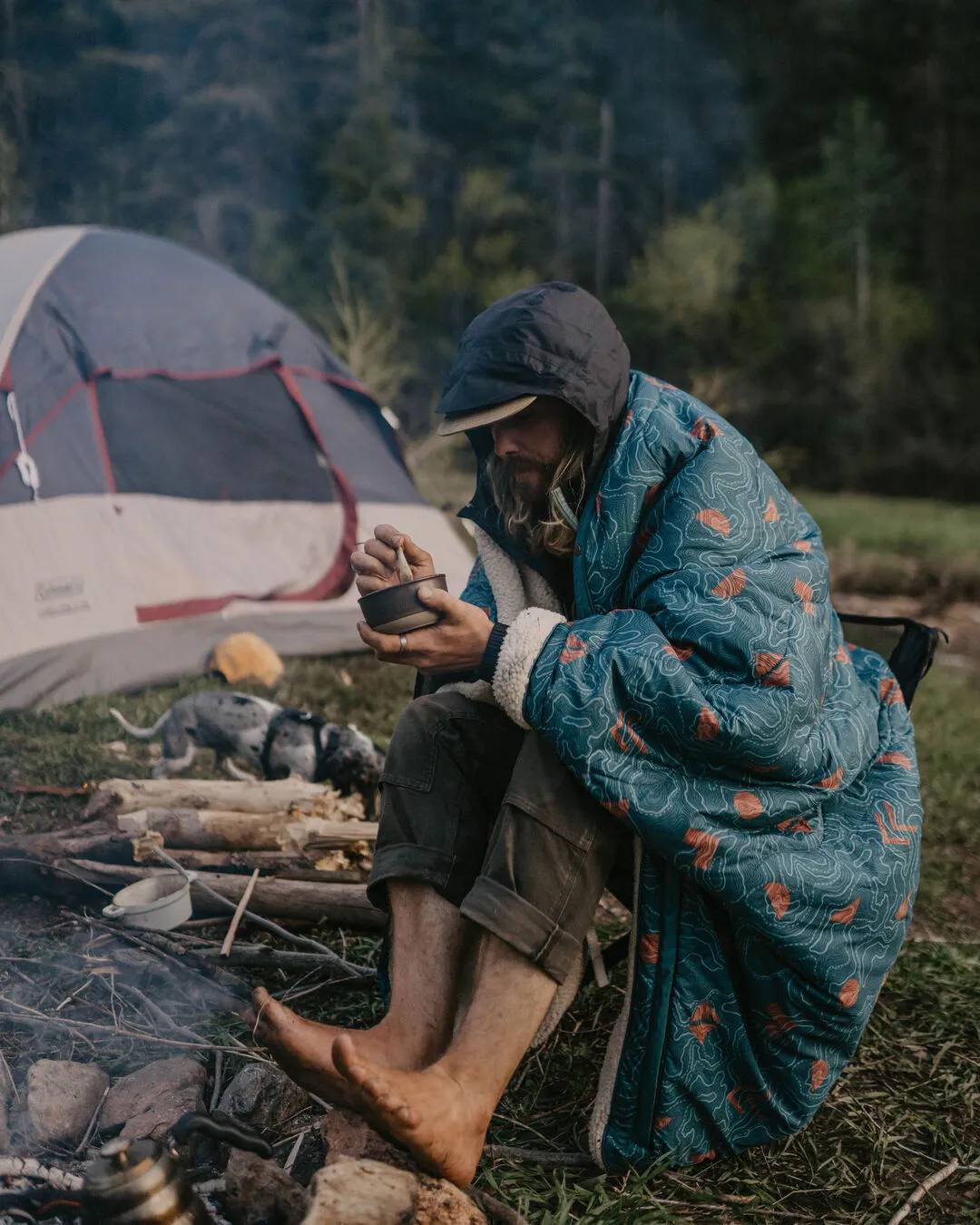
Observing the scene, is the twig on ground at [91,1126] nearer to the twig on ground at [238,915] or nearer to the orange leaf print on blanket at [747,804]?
the twig on ground at [238,915]

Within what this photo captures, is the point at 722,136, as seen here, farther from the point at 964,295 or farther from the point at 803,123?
the point at 964,295

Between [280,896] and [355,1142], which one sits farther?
[280,896]

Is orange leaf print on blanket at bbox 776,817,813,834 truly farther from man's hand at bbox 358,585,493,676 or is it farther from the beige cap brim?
the beige cap brim

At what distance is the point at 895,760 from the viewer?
1777 millimetres

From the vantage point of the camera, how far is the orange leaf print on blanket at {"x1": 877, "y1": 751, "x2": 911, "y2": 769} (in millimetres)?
1771

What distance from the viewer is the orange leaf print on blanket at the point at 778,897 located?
1.49m

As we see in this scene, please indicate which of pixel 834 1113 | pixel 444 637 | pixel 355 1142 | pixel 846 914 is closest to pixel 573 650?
pixel 444 637

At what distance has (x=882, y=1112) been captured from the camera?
1.79 meters

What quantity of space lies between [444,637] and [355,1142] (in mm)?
672

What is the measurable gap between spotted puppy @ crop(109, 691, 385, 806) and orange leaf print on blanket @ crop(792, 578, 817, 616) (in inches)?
66.1

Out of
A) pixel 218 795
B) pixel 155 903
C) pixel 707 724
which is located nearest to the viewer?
pixel 707 724

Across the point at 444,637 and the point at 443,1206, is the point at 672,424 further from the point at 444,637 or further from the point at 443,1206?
the point at 443,1206

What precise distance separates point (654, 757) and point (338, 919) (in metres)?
1.03

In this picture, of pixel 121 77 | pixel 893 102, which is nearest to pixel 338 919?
pixel 121 77
